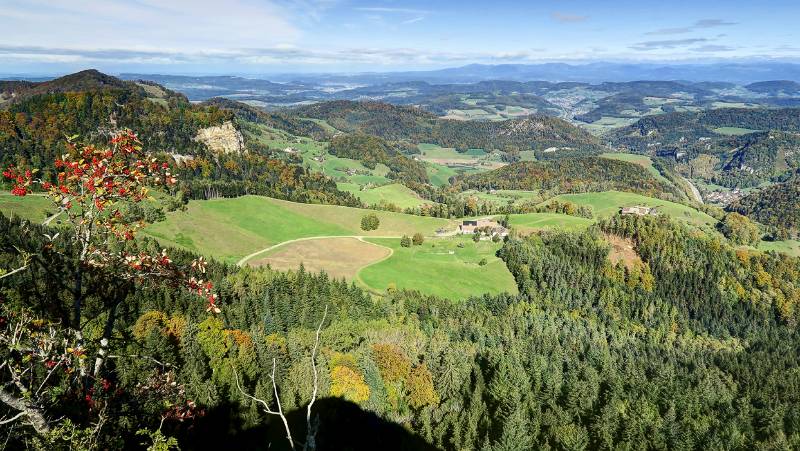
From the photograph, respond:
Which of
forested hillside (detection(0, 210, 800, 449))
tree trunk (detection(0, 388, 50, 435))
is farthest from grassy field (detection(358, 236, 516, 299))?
tree trunk (detection(0, 388, 50, 435))

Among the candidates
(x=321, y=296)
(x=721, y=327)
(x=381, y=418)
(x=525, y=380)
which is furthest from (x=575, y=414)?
(x=721, y=327)

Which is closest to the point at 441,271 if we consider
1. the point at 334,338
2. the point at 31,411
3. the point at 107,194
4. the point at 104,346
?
the point at 334,338

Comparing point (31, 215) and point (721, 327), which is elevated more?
point (31, 215)

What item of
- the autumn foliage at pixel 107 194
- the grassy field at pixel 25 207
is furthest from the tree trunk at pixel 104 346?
the grassy field at pixel 25 207

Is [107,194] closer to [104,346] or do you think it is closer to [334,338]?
[104,346]

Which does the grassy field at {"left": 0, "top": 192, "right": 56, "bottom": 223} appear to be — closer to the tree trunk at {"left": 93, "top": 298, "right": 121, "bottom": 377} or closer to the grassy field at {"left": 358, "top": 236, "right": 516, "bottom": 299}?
the grassy field at {"left": 358, "top": 236, "right": 516, "bottom": 299}

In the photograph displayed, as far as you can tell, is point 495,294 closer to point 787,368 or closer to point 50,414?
point 787,368

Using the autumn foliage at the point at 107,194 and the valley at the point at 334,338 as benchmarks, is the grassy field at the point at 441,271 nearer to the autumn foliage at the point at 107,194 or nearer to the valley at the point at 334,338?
the valley at the point at 334,338
